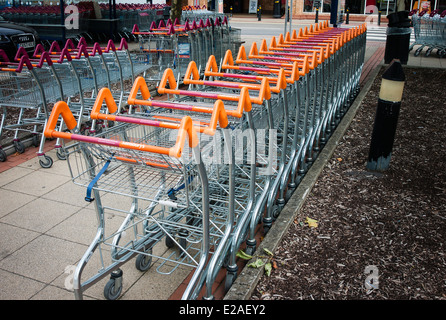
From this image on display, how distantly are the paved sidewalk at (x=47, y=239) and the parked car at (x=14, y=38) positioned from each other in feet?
12.5

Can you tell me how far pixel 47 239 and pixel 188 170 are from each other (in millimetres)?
1833

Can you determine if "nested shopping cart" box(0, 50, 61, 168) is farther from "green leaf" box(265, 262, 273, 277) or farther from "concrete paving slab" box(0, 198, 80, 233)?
"green leaf" box(265, 262, 273, 277)

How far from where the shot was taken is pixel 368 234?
339 centimetres

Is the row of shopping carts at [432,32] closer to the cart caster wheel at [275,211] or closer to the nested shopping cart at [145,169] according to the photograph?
the cart caster wheel at [275,211]

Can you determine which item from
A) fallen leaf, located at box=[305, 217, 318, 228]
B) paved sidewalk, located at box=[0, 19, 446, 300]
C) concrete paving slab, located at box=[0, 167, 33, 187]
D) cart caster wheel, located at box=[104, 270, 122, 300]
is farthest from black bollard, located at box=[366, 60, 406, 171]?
concrete paving slab, located at box=[0, 167, 33, 187]

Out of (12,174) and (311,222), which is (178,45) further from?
(311,222)

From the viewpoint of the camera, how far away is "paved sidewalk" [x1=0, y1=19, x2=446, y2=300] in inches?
117

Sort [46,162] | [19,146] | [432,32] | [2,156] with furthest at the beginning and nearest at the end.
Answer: [432,32] < [19,146] < [2,156] < [46,162]

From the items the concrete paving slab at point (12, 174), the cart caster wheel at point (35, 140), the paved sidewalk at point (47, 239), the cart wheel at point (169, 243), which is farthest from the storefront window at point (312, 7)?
the cart wheel at point (169, 243)

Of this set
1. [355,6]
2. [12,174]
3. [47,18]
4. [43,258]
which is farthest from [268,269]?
[355,6]

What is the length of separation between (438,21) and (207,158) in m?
12.5

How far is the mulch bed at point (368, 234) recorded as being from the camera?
282 centimetres

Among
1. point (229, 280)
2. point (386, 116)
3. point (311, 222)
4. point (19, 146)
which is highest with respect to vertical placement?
point (386, 116)
